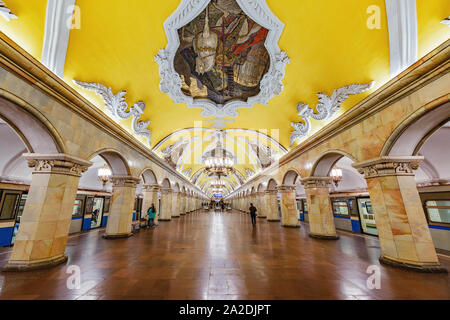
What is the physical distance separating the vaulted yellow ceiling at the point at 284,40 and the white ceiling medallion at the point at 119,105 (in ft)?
0.54

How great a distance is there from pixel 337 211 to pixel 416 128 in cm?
739

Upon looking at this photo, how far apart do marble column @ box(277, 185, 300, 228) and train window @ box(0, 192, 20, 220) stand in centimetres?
1065

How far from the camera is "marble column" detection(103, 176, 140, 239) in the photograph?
6473mm

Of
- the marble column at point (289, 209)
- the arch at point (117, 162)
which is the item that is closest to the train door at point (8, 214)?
the arch at point (117, 162)

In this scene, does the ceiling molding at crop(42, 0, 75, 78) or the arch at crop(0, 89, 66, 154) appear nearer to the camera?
the arch at crop(0, 89, 66, 154)

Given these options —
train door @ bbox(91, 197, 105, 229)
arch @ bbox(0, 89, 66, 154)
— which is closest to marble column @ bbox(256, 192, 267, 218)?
train door @ bbox(91, 197, 105, 229)

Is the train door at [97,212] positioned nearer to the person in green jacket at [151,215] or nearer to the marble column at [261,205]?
the person in green jacket at [151,215]

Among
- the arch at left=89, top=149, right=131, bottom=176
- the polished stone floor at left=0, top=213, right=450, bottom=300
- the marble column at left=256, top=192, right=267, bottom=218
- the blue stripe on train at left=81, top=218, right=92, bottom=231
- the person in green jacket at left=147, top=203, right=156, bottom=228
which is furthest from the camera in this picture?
the marble column at left=256, top=192, right=267, bottom=218

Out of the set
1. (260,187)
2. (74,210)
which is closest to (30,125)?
(74,210)

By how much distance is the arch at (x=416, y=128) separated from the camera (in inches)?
128

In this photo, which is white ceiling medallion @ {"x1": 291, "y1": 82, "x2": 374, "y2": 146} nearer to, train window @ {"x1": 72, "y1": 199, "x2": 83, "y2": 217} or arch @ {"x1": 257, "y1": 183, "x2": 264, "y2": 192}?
arch @ {"x1": 257, "y1": 183, "x2": 264, "y2": 192}

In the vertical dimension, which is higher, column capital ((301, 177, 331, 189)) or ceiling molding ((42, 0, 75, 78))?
ceiling molding ((42, 0, 75, 78))

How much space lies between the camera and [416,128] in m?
3.68
